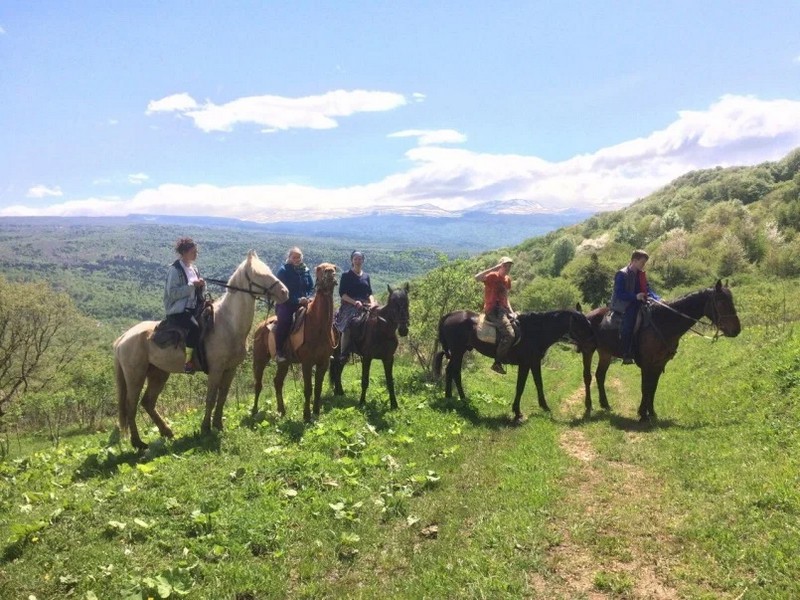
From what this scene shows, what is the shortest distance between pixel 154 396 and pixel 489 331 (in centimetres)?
869

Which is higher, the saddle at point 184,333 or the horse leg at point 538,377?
the saddle at point 184,333

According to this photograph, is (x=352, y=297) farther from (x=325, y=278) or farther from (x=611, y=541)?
(x=611, y=541)

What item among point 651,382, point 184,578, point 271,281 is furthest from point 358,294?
point 184,578

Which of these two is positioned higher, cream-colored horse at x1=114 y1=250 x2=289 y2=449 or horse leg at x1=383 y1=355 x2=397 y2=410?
cream-colored horse at x1=114 y1=250 x2=289 y2=449

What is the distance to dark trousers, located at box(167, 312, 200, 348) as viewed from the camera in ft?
33.9

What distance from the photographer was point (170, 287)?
33.2 feet

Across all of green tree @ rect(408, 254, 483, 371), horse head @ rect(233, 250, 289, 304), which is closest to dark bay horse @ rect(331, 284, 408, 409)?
horse head @ rect(233, 250, 289, 304)

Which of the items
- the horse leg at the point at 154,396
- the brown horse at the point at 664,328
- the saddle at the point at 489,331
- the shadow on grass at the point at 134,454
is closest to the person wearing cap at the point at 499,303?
the saddle at the point at 489,331

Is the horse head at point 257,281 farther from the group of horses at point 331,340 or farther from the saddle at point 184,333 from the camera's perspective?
the saddle at point 184,333

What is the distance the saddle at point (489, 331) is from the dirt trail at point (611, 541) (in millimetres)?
5010

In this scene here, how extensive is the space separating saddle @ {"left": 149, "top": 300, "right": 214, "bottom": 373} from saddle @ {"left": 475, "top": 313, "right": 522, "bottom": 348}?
7.24 metres

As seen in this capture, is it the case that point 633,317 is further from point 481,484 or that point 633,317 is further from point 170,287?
point 170,287

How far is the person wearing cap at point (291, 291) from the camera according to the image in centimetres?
1255

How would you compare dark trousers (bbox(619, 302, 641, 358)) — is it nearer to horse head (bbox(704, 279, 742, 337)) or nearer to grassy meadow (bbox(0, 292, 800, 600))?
horse head (bbox(704, 279, 742, 337))
